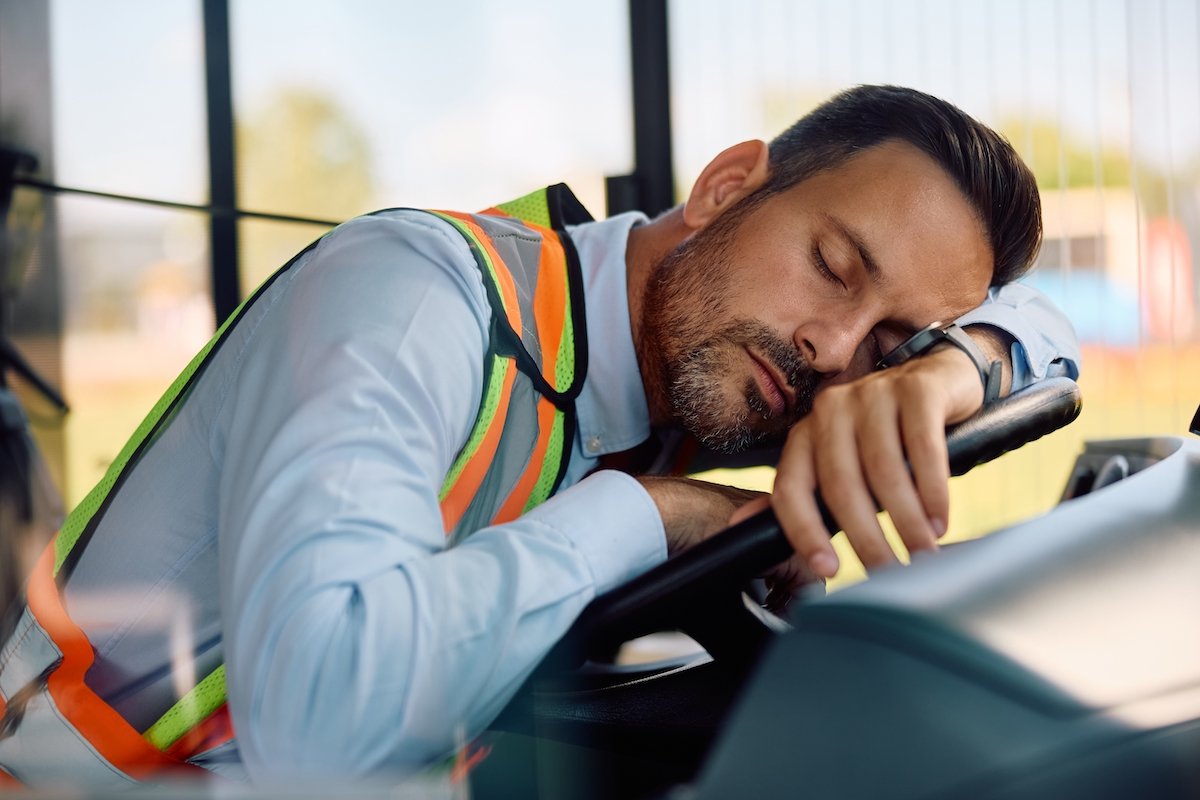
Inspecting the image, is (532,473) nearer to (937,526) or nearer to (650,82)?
(937,526)

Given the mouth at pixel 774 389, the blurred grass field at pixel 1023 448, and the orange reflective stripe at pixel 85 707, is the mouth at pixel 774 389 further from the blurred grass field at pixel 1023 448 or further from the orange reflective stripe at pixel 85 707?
the orange reflective stripe at pixel 85 707

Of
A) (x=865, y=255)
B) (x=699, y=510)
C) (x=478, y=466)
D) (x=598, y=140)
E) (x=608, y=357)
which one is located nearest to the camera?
(x=699, y=510)

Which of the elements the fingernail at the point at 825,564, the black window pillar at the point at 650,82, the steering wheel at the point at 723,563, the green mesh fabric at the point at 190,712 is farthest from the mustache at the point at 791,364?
the black window pillar at the point at 650,82

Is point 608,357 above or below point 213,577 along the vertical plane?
above

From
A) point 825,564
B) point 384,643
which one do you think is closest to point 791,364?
point 825,564

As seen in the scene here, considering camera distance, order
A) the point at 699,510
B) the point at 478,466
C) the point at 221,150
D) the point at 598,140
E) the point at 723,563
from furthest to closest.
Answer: the point at 598,140
the point at 221,150
the point at 478,466
the point at 699,510
the point at 723,563

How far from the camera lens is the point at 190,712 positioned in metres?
0.76

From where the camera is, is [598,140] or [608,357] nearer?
[608,357]

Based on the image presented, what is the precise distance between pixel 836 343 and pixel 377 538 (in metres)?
0.46

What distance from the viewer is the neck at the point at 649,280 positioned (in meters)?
1.03

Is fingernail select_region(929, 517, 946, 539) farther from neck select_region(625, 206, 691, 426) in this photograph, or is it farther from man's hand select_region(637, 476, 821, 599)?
neck select_region(625, 206, 691, 426)

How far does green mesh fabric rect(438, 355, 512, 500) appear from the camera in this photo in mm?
766

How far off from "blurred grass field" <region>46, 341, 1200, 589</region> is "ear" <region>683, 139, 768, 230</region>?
29cm

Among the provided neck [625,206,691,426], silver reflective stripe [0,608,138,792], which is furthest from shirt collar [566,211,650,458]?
silver reflective stripe [0,608,138,792]
